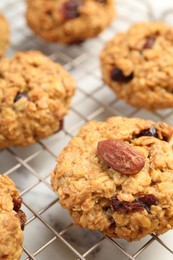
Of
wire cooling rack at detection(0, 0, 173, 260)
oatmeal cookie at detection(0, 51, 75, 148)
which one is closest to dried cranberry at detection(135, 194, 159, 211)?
wire cooling rack at detection(0, 0, 173, 260)

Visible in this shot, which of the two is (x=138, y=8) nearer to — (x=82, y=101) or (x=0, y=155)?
(x=82, y=101)

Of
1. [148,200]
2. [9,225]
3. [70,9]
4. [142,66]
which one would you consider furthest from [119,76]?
[9,225]

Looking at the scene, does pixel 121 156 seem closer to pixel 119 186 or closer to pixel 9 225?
pixel 119 186

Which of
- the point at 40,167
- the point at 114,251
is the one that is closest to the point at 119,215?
the point at 114,251

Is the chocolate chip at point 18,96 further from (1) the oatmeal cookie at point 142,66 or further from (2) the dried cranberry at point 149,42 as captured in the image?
(2) the dried cranberry at point 149,42

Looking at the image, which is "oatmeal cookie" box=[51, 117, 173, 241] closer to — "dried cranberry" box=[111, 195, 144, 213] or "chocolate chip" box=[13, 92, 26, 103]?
"dried cranberry" box=[111, 195, 144, 213]

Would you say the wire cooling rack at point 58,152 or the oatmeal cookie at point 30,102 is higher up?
the oatmeal cookie at point 30,102

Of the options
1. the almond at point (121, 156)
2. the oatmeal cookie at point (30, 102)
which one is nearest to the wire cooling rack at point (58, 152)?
the oatmeal cookie at point (30, 102)
